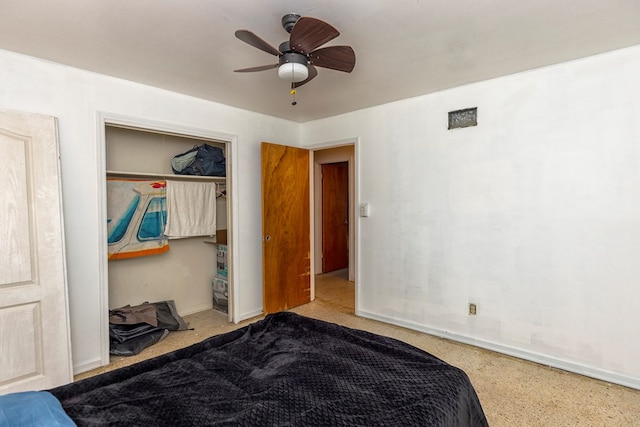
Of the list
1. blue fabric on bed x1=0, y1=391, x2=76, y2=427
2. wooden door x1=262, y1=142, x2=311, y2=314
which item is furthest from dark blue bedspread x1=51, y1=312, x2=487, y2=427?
wooden door x1=262, y1=142, x2=311, y2=314

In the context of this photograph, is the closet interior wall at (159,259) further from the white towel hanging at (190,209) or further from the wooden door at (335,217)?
the wooden door at (335,217)

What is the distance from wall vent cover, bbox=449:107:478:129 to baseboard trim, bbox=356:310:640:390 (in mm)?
1988

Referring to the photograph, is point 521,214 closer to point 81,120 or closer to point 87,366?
point 81,120

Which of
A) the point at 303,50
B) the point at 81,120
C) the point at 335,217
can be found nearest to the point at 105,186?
the point at 81,120

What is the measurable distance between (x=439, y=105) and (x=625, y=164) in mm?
1508

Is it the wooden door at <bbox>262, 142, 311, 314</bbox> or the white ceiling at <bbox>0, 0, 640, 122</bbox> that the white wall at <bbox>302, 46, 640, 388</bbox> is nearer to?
the white ceiling at <bbox>0, 0, 640, 122</bbox>

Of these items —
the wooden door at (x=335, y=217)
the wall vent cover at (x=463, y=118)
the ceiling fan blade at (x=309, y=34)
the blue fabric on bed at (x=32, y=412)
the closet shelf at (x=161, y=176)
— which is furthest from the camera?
the wooden door at (x=335, y=217)

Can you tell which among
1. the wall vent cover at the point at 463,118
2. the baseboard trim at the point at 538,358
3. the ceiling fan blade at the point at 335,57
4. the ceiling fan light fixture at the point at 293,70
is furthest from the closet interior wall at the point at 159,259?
the wall vent cover at the point at 463,118

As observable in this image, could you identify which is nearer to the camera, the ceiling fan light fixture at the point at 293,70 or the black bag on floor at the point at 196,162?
the ceiling fan light fixture at the point at 293,70

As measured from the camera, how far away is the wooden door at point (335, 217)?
6.15m

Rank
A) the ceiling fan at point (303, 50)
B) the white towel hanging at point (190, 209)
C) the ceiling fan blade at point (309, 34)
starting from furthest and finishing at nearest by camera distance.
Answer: the white towel hanging at point (190, 209) < the ceiling fan at point (303, 50) < the ceiling fan blade at point (309, 34)

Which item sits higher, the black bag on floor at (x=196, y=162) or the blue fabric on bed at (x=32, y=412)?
the black bag on floor at (x=196, y=162)

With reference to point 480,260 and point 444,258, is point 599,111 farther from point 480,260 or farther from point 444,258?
point 444,258

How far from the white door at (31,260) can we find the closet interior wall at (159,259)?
90cm
